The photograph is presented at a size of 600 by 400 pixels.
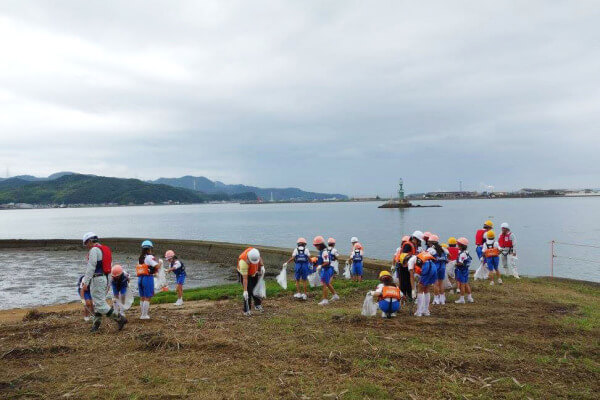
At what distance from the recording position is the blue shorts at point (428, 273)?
33.0ft

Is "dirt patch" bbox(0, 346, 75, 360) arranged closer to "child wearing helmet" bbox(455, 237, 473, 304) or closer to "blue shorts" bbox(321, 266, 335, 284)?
"blue shorts" bbox(321, 266, 335, 284)

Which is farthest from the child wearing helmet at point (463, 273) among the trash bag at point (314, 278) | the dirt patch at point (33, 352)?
the dirt patch at point (33, 352)

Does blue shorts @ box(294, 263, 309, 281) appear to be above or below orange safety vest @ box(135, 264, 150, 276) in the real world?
below

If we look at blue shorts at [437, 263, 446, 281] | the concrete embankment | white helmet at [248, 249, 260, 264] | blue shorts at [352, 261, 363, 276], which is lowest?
the concrete embankment

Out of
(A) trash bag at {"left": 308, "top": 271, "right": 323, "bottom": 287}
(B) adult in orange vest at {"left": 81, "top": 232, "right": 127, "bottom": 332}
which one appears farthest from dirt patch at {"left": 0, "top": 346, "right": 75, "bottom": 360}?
(A) trash bag at {"left": 308, "top": 271, "right": 323, "bottom": 287}

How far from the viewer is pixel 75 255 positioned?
3844 centimetres

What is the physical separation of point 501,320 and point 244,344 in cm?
592

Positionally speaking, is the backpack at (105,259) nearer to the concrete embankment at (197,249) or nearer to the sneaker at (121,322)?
the sneaker at (121,322)

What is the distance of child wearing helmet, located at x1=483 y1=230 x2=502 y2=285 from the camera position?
48.4ft

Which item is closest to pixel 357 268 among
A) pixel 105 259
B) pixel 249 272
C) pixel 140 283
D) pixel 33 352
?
pixel 249 272

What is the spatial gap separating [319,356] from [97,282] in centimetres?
552

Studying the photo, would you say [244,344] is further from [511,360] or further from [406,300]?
[406,300]

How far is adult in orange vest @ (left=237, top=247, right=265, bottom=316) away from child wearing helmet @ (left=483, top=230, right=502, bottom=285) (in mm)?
8639

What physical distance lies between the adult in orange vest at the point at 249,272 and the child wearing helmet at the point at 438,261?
463cm
